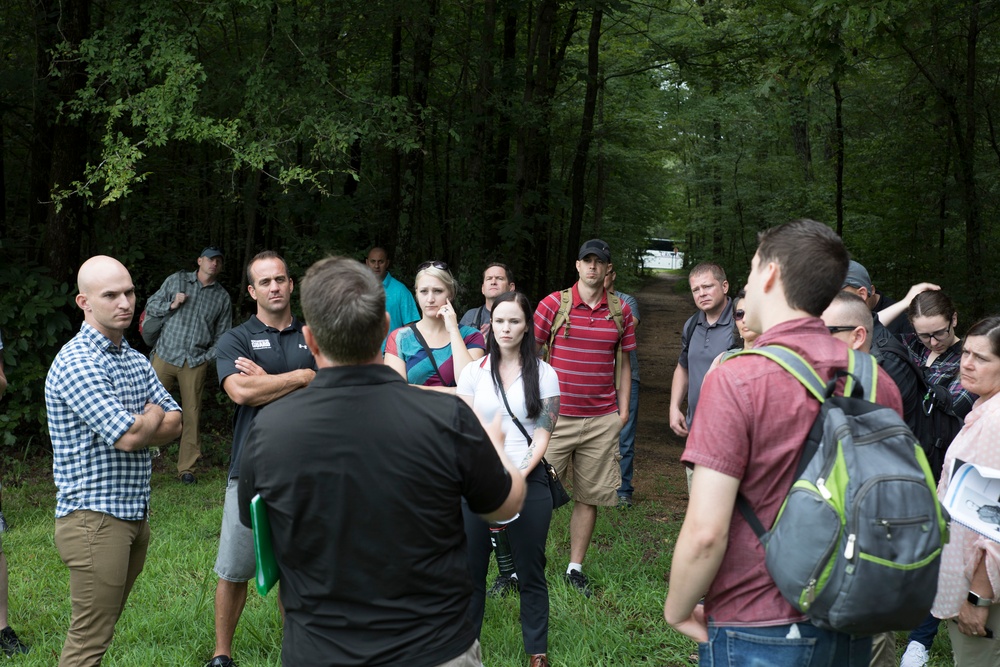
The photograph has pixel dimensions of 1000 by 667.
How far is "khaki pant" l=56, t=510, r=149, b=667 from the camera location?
11.4 ft

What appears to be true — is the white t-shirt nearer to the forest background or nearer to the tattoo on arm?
the tattoo on arm

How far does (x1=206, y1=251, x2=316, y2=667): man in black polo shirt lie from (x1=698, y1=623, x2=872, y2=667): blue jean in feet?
8.71

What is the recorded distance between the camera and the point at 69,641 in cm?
349

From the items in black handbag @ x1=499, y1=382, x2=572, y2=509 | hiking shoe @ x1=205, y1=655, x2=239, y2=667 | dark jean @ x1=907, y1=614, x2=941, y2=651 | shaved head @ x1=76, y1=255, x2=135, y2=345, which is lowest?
hiking shoe @ x1=205, y1=655, x2=239, y2=667

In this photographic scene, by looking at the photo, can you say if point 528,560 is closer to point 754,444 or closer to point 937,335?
point 754,444

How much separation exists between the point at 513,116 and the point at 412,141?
3521 mm

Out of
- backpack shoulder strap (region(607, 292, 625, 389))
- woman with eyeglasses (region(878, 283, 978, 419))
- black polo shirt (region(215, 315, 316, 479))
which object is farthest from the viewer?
backpack shoulder strap (region(607, 292, 625, 389))

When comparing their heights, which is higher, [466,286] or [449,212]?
[449,212]

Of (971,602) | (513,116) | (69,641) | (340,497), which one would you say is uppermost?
(513,116)

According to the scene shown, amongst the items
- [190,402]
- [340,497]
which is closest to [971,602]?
[340,497]

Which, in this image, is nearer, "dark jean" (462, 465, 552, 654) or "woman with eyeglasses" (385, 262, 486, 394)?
"dark jean" (462, 465, 552, 654)

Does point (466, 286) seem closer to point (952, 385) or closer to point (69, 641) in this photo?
point (952, 385)

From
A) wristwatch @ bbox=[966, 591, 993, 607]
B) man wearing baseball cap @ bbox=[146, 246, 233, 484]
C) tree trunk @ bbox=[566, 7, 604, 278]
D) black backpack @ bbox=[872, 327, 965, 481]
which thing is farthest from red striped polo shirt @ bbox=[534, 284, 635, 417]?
tree trunk @ bbox=[566, 7, 604, 278]

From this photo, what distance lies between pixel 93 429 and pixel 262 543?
5.56 feet
